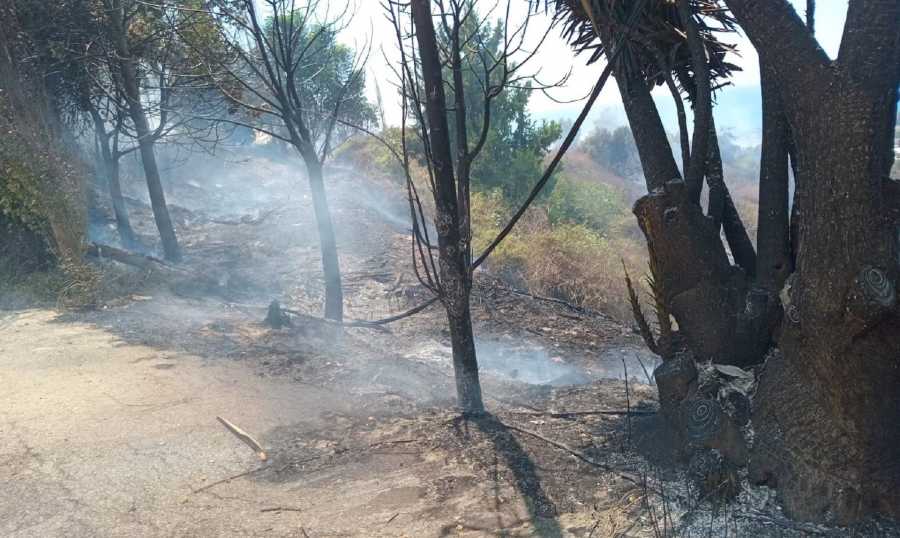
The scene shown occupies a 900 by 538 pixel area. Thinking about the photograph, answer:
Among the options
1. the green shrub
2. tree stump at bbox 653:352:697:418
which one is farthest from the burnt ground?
the green shrub

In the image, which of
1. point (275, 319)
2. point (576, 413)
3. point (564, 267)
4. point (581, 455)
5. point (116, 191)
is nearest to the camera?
point (581, 455)

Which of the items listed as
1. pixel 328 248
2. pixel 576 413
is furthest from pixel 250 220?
pixel 576 413

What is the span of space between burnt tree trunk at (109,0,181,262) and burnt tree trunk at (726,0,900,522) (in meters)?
9.71

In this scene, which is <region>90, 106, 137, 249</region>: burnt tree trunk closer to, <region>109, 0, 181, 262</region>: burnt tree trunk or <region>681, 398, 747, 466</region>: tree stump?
<region>109, 0, 181, 262</region>: burnt tree trunk

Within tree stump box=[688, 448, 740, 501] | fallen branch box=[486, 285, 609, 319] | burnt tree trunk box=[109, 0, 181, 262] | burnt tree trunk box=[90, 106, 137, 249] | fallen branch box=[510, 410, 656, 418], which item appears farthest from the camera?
burnt tree trunk box=[90, 106, 137, 249]

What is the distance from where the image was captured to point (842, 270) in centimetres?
290

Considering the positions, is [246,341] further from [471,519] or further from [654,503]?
[654,503]

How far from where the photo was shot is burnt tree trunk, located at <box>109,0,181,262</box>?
11.6 meters

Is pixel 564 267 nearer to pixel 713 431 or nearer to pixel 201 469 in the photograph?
pixel 713 431

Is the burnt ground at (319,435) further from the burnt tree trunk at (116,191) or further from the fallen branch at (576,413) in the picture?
the burnt tree trunk at (116,191)

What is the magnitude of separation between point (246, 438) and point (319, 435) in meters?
0.49

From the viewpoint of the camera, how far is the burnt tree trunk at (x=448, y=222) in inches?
181

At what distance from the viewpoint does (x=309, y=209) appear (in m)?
17.7

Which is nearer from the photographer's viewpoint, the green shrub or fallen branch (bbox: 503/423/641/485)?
fallen branch (bbox: 503/423/641/485)
